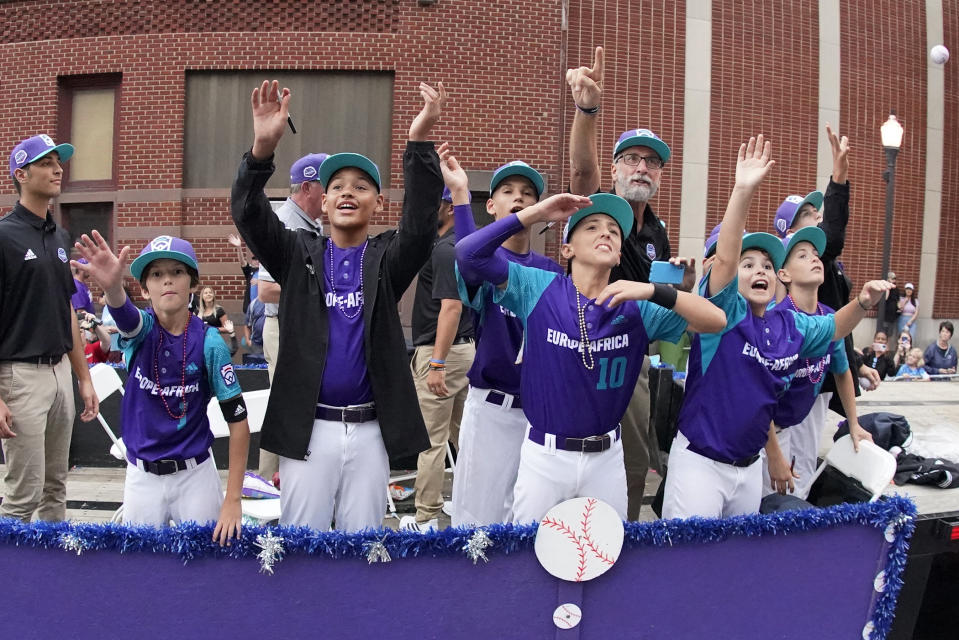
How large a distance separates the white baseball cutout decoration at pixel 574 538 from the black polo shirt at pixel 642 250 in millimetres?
1453

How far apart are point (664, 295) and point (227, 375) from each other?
1.71 m

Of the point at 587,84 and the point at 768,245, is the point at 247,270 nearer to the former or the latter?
the point at 587,84

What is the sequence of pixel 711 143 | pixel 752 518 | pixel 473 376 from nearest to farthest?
1. pixel 752 518
2. pixel 473 376
3. pixel 711 143

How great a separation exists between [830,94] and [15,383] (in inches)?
511

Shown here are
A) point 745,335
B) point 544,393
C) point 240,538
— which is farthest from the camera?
point 745,335

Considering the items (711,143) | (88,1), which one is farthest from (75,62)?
(711,143)

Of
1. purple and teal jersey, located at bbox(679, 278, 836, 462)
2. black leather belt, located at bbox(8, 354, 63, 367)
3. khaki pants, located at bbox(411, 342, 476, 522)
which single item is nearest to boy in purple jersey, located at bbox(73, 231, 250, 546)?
black leather belt, located at bbox(8, 354, 63, 367)

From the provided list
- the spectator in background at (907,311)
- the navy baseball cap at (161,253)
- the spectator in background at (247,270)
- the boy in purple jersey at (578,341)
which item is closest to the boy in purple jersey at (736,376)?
the boy in purple jersey at (578,341)

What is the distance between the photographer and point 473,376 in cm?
330

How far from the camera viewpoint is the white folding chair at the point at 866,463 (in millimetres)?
3107

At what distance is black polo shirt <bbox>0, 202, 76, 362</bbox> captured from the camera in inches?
141

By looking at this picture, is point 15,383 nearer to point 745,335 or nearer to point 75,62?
point 745,335

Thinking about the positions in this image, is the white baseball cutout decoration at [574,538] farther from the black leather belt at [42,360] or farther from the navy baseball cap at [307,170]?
the black leather belt at [42,360]

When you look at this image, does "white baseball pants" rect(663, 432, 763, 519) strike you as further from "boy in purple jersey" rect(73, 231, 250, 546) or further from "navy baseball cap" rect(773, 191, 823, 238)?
"navy baseball cap" rect(773, 191, 823, 238)
